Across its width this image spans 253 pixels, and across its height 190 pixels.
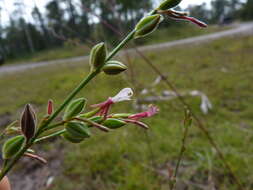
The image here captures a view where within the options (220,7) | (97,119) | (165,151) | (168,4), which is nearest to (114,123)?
(97,119)

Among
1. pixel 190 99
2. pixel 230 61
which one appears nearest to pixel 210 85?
pixel 190 99

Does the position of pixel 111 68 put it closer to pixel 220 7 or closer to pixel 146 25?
pixel 146 25

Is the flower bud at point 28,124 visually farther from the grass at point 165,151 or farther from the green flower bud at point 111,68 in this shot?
the grass at point 165,151

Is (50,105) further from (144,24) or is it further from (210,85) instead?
(210,85)

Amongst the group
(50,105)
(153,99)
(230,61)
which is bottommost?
(230,61)

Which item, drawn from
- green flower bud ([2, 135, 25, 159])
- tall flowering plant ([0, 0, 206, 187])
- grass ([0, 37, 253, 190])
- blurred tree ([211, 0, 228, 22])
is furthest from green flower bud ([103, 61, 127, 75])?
blurred tree ([211, 0, 228, 22])

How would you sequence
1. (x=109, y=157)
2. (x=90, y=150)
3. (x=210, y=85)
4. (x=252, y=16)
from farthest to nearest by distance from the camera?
(x=252, y=16) < (x=210, y=85) < (x=90, y=150) < (x=109, y=157)

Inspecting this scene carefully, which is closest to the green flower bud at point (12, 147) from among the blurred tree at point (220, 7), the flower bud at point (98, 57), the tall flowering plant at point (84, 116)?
the tall flowering plant at point (84, 116)

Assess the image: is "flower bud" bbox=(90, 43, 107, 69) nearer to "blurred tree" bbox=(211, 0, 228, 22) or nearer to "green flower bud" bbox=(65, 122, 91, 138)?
"green flower bud" bbox=(65, 122, 91, 138)
